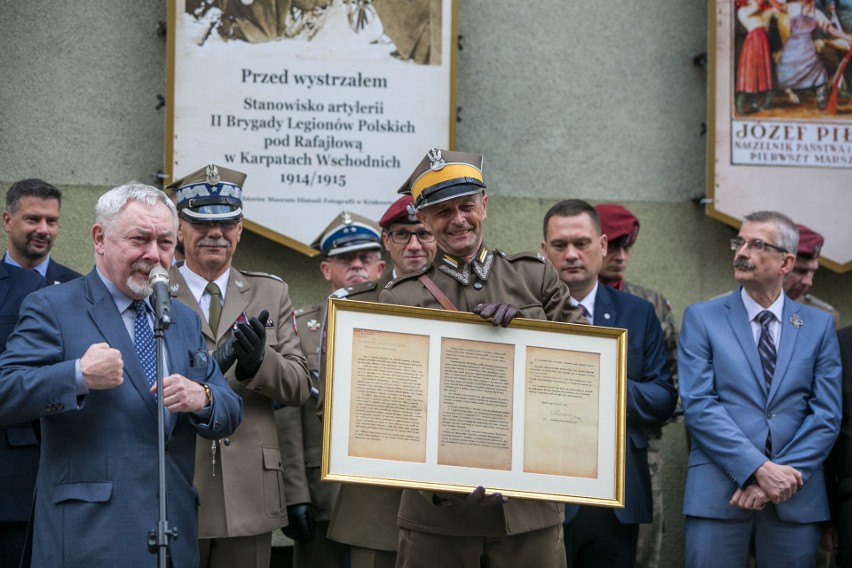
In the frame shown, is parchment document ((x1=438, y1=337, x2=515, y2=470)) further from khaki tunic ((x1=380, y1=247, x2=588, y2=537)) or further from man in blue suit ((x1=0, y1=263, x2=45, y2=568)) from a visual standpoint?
man in blue suit ((x1=0, y1=263, x2=45, y2=568))

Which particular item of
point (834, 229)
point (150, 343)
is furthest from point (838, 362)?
point (150, 343)

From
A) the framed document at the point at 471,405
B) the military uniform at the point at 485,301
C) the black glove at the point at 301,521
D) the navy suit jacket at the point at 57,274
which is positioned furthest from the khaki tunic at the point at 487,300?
the navy suit jacket at the point at 57,274

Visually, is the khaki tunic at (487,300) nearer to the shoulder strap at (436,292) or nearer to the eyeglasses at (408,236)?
the shoulder strap at (436,292)

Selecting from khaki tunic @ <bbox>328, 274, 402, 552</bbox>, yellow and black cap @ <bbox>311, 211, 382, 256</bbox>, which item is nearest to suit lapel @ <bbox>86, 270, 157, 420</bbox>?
khaki tunic @ <bbox>328, 274, 402, 552</bbox>

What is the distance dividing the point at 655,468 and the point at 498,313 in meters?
2.41

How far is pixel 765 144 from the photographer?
Answer: 24.5 ft

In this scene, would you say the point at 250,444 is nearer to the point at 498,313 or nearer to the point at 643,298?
the point at 498,313

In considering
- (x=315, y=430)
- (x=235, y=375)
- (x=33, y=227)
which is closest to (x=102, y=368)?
(x=235, y=375)

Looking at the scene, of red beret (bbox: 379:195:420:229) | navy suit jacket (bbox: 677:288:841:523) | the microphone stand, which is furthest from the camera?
red beret (bbox: 379:195:420:229)

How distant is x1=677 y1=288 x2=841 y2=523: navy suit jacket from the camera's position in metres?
5.39

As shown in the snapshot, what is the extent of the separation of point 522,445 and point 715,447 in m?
1.47

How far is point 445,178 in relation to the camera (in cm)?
456

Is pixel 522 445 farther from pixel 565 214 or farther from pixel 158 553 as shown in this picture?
pixel 565 214

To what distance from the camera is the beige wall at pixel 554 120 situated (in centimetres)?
714
